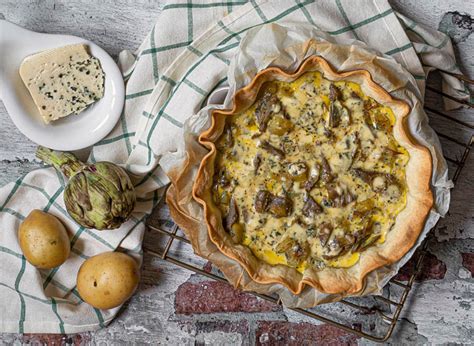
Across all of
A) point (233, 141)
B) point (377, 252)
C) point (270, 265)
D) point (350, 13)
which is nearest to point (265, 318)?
point (270, 265)

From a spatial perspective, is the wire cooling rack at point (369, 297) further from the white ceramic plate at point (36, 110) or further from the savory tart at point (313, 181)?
the white ceramic plate at point (36, 110)

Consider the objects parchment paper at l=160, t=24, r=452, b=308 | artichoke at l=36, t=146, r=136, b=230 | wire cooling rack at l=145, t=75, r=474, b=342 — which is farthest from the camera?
wire cooling rack at l=145, t=75, r=474, b=342

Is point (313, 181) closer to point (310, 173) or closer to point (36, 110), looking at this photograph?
point (310, 173)

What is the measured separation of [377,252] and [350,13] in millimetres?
605

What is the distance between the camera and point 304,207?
1.86 m

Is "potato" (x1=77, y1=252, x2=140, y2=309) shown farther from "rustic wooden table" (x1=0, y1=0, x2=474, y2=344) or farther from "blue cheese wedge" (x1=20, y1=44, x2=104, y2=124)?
"blue cheese wedge" (x1=20, y1=44, x2=104, y2=124)

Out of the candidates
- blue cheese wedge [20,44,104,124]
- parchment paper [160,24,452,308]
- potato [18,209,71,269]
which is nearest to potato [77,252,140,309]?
potato [18,209,71,269]

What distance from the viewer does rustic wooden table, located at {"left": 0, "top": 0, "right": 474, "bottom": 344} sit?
6.70ft

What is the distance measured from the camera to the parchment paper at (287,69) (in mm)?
1762

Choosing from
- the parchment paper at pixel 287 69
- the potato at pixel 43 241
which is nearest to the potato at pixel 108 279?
the potato at pixel 43 241

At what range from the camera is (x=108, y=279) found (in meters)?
1.98

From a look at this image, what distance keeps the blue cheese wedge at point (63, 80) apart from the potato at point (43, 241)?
10.6 inches

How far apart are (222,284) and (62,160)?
563mm

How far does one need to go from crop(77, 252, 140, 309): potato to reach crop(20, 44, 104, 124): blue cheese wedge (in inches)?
15.7
